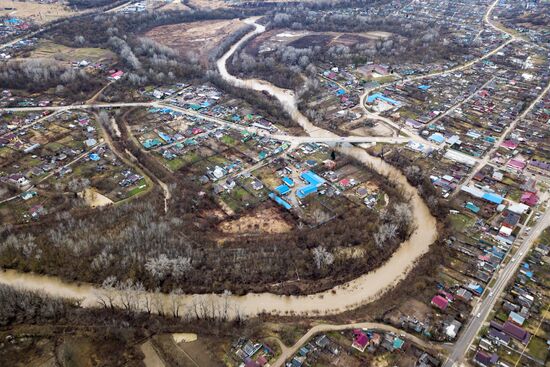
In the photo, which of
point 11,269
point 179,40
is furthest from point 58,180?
point 179,40

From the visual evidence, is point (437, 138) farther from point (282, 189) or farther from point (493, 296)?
point (493, 296)

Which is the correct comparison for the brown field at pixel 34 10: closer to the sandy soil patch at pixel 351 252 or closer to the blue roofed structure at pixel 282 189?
the blue roofed structure at pixel 282 189

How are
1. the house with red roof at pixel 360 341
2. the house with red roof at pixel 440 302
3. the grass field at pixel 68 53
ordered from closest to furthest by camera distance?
the house with red roof at pixel 360 341 → the house with red roof at pixel 440 302 → the grass field at pixel 68 53

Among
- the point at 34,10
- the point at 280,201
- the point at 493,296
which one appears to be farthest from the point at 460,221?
the point at 34,10

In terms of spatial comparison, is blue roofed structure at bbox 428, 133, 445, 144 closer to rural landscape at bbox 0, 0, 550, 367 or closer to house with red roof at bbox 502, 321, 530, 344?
rural landscape at bbox 0, 0, 550, 367

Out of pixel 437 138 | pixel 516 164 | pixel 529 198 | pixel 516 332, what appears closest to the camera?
pixel 516 332

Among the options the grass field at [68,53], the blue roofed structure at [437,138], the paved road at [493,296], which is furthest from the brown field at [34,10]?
the paved road at [493,296]

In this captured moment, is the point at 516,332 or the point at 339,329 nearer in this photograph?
the point at 516,332
